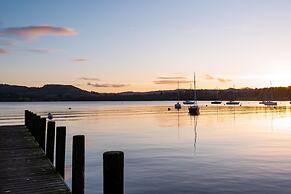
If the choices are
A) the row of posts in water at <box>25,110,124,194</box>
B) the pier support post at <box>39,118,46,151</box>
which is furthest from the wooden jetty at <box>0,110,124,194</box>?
the pier support post at <box>39,118,46,151</box>

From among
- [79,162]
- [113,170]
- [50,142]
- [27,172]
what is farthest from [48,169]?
[113,170]

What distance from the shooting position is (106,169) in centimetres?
852

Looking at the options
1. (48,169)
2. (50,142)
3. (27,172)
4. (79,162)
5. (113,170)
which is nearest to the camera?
(113,170)

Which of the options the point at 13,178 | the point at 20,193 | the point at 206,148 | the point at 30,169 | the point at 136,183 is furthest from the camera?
the point at 206,148

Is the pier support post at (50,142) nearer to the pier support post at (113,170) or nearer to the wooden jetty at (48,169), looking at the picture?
the wooden jetty at (48,169)

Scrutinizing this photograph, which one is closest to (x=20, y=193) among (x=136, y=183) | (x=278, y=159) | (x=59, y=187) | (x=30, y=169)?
(x=59, y=187)

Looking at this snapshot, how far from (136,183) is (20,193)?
1091cm

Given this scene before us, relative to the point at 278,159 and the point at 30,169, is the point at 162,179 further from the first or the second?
the point at 278,159

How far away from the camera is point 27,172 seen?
13.5m

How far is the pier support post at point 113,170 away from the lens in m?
8.40

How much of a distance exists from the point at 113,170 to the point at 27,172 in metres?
6.40

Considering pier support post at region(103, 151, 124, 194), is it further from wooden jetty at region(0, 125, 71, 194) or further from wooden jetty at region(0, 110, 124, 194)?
wooden jetty at region(0, 125, 71, 194)

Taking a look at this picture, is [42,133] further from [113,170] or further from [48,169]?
[113,170]

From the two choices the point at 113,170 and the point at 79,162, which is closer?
the point at 113,170
